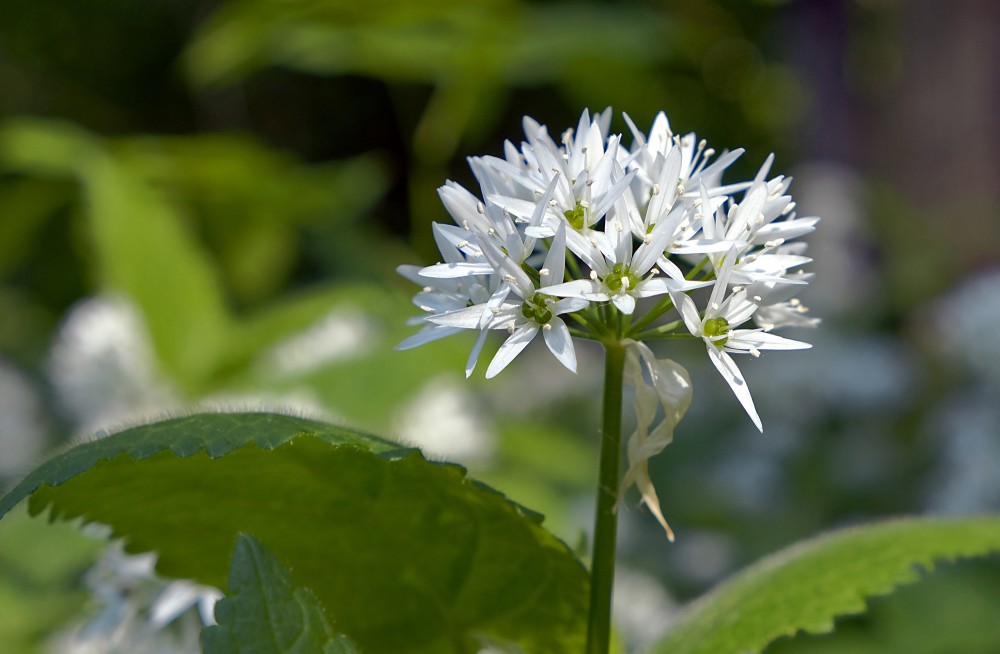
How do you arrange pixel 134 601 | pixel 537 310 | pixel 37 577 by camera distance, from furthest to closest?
pixel 37 577, pixel 134 601, pixel 537 310

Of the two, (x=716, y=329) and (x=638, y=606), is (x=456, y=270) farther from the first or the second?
(x=638, y=606)

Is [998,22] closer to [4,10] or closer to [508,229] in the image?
[508,229]

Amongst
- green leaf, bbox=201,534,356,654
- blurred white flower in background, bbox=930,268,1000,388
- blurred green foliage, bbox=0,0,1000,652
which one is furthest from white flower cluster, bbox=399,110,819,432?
blurred white flower in background, bbox=930,268,1000,388

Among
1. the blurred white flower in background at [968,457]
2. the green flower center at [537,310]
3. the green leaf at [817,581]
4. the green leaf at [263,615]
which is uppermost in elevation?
the blurred white flower in background at [968,457]

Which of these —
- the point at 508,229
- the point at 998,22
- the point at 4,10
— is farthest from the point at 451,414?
the point at 4,10

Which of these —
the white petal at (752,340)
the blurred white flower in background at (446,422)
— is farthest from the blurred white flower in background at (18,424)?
the white petal at (752,340)

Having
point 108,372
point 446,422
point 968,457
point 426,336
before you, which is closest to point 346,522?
point 426,336

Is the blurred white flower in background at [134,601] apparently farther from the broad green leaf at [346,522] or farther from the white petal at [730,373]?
the white petal at [730,373]
